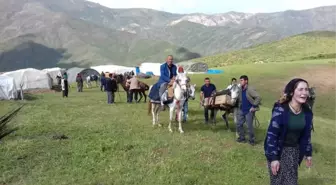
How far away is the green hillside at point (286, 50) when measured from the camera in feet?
321

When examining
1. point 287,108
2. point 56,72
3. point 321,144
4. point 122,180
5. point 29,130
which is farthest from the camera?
point 56,72

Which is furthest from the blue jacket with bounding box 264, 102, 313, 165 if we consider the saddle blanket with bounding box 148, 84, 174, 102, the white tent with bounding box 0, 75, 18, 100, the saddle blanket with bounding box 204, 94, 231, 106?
the white tent with bounding box 0, 75, 18, 100

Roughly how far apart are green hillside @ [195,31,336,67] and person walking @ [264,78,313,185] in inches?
3600

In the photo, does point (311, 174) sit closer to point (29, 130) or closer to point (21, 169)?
point (21, 169)

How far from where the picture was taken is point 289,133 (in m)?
5.92

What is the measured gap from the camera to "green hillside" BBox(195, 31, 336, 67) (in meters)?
97.8

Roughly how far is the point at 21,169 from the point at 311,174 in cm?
758

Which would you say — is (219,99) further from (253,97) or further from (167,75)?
(253,97)

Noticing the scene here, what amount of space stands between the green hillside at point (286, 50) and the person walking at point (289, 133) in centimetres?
9145

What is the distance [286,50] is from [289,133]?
344 feet

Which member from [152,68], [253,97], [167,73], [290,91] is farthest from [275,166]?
[152,68]

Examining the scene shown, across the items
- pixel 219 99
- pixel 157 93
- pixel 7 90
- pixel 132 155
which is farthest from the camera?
pixel 7 90

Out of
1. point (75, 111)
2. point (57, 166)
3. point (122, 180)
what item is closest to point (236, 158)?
point (122, 180)

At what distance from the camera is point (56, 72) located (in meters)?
63.1
